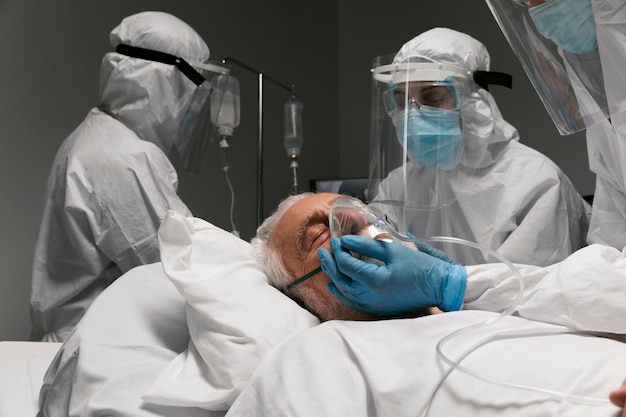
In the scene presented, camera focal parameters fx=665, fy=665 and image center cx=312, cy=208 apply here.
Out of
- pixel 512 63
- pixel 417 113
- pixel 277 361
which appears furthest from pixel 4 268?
pixel 512 63

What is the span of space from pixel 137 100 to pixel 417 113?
3.40 ft

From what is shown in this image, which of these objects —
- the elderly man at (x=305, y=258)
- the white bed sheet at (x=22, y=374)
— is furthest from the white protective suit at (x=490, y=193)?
the white bed sheet at (x=22, y=374)

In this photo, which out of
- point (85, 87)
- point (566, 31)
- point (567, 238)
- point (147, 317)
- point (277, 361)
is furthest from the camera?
point (85, 87)

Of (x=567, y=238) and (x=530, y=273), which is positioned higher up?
(x=530, y=273)

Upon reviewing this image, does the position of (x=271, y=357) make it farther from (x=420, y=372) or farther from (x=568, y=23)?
(x=568, y=23)

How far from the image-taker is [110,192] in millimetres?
2188

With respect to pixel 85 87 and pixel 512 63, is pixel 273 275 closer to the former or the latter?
pixel 85 87

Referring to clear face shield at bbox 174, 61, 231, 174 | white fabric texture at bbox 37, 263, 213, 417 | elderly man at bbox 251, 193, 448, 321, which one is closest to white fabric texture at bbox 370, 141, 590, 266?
elderly man at bbox 251, 193, 448, 321

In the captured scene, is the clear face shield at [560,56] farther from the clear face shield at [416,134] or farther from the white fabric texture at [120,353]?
the white fabric texture at [120,353]

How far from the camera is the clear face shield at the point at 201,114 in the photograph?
8.41ft

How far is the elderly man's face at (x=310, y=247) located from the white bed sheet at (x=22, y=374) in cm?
67

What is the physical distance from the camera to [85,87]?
305 centimetres

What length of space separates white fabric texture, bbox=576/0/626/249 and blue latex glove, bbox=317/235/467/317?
0.40m

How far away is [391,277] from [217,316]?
1.14 ft
